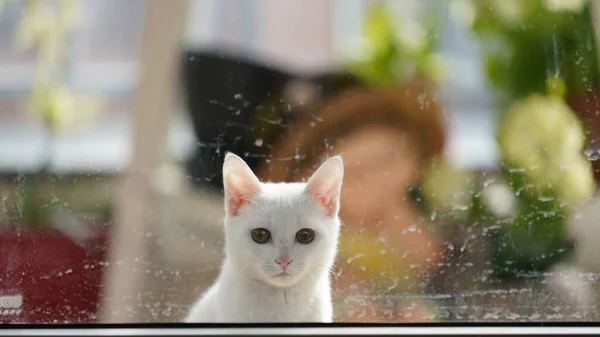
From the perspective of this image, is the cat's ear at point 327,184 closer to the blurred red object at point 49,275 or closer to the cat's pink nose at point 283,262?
the cat's pink nose at point 283,262

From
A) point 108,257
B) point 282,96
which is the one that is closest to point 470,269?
point 282,96

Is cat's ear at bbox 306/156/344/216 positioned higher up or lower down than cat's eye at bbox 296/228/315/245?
higher up

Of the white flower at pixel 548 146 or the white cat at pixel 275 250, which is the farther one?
the white flower at pixel 548 146

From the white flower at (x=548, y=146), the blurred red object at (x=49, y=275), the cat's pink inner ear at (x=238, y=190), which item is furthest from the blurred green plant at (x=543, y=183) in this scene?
the blurred red object at (x=49, y=275)

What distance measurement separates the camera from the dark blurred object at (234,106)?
0.83 metres

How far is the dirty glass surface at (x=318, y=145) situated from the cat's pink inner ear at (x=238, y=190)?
6 cm

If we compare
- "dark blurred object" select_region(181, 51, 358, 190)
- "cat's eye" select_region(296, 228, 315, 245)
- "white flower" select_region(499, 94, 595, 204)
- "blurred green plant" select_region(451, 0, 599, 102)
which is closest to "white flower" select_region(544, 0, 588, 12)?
"blurred green plant" select_region(451, 0, 599, 102)

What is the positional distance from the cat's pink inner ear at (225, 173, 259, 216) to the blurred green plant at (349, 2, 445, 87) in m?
0.28

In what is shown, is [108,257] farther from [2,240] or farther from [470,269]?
[470,269]

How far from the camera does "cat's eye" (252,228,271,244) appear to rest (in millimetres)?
725

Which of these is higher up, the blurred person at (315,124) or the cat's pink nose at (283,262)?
the blurred person at (315,124)

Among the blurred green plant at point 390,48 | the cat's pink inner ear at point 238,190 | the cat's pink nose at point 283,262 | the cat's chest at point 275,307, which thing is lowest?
the cat's chest at point 275,307

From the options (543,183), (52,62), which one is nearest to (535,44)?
(543,183)

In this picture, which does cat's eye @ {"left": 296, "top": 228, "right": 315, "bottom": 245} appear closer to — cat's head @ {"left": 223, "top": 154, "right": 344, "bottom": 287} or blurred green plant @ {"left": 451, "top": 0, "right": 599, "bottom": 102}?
cat's head @ {"left": 223, "top": 154, "right": 344, "bottom": 287}
